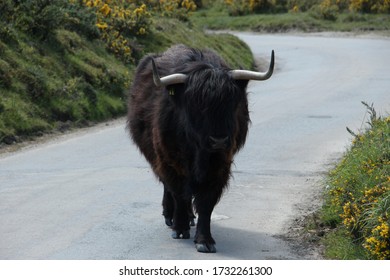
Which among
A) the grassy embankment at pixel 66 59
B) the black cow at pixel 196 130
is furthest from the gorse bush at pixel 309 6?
the black cow at pixel 196 130

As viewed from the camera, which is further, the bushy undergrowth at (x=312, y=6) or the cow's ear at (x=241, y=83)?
the bushy undergrowth at (x=312, y=6)

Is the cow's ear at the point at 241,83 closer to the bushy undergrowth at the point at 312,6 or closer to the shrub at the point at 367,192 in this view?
the shrub at the point at 367,192

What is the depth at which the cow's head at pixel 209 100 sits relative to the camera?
8914 mm

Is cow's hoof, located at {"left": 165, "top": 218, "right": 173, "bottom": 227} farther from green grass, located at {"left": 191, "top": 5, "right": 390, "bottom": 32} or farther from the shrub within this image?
green grass, located at {"left": 191, "top": 5, "right": 390, "bottom": 32}

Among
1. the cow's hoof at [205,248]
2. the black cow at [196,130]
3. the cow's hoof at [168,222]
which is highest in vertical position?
the black cow at [196,130]

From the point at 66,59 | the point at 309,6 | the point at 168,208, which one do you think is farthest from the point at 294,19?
the point at 168,208

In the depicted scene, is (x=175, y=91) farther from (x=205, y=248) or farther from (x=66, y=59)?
(x=66, y=59)

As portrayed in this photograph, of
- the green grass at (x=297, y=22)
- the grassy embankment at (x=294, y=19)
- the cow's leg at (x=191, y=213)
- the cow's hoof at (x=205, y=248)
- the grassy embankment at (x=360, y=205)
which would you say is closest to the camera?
the grassy embankment at (x=360, y=205)

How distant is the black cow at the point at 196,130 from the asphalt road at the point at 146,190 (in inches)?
16.7

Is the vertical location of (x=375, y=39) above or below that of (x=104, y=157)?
below

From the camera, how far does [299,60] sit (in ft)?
108

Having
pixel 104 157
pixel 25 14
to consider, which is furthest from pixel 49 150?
pixel 25 14

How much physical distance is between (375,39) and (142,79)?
3037 cm

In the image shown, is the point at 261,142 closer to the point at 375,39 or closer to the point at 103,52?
the point at 103,52
